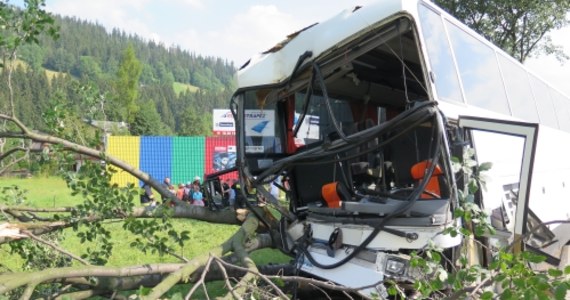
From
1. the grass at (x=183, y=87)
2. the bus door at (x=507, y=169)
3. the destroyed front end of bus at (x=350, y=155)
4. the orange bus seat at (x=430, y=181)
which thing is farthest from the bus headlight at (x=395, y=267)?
the grass at (x=183, y=87)

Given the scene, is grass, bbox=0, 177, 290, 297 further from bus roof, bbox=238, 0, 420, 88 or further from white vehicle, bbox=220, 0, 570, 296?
bus roof, bbox=238, 0, 420, 88

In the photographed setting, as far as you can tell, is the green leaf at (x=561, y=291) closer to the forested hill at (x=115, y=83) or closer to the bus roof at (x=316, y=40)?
the bus roof at (x=316, y=40)

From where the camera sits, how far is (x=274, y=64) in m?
5.07

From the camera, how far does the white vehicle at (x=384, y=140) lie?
13.5 ft

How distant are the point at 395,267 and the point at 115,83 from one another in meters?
70.2

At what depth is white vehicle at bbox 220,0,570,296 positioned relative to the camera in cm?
410

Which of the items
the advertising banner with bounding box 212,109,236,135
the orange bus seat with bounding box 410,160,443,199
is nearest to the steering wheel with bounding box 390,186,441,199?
the orange bus seat with bounding box 410,160,443,199

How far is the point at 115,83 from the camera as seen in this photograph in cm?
6981

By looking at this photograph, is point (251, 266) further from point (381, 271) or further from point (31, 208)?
point (31, 208)

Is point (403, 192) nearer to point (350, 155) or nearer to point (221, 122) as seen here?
point (350, 155)

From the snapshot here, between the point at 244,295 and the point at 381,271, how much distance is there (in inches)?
43.3

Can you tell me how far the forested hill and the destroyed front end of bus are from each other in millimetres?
875

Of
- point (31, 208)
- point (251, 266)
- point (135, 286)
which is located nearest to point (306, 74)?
point (251, 266)

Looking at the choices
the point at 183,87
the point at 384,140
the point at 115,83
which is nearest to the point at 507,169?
the point at 384,140
